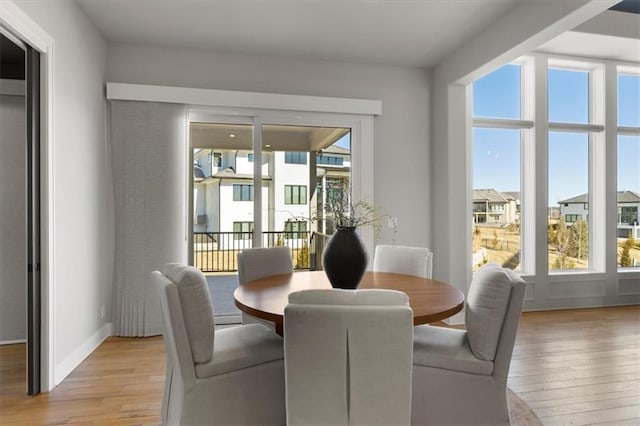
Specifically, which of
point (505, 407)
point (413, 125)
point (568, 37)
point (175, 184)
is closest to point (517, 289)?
point (505, 407)

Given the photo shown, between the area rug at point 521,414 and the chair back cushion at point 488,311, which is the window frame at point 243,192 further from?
the area rug at point 521,414

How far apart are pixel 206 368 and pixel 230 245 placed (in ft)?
7.50

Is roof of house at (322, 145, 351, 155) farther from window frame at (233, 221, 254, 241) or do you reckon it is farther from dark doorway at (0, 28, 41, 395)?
dark doorway at (0, 28, 41, 395)

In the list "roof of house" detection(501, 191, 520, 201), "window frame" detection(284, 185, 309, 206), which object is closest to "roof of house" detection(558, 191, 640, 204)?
"roof of house" detection(501, 191, 520, 201)

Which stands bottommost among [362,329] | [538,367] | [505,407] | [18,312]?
[538,367]

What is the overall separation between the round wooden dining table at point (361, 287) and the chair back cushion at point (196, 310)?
199mm

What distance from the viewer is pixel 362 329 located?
134cm

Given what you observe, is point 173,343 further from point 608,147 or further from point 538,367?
point 608,147

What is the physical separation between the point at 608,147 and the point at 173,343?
17.7ft

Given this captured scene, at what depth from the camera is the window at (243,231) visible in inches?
156

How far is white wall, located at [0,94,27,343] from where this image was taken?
2447 mm

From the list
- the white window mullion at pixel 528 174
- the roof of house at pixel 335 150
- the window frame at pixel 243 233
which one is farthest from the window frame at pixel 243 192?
the white window mullion at pixel 528 174

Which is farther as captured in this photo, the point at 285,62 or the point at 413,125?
the point at 413,125

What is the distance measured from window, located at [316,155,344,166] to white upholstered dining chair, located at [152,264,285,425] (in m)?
2.49
